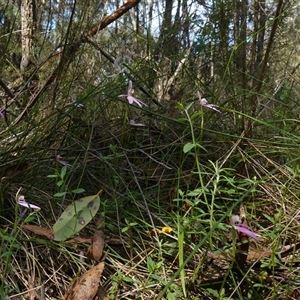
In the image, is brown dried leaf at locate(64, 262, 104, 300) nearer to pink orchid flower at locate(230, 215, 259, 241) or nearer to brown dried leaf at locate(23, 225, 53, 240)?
brown dried leaf at locate(23, 225, 53, 240)

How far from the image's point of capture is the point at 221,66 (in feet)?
6.09

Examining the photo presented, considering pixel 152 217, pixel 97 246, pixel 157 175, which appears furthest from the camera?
pixel 157 175

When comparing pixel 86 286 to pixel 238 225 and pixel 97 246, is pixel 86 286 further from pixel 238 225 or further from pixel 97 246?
pixel 238 225

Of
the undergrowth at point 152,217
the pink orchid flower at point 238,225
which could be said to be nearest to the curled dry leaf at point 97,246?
the undergrowth at point 152,217

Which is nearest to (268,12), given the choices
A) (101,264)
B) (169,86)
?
(169,86)

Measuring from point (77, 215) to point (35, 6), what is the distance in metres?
2.10

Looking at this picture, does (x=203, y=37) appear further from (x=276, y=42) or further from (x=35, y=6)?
(x=35, y=6)

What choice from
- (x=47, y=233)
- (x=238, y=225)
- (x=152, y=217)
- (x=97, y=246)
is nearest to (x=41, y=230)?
(x=47, y=233)

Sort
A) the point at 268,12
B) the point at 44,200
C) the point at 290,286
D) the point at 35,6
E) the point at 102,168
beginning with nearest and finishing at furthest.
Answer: the point at 290,286 < the point at 44,200 < the point at 102,168 < the point at 268,12 < the point at 35,6

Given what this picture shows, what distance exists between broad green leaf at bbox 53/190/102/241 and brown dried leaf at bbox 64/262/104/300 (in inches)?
3.8

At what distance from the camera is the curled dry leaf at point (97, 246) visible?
35.5 inches

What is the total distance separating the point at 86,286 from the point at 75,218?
158 millimetres

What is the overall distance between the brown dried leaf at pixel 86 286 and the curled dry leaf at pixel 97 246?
0.14ft

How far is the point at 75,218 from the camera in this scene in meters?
0.92
